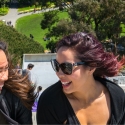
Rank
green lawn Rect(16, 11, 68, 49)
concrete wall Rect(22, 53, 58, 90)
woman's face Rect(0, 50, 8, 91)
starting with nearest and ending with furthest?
woman's face Rect(0, 50, 8, 91) → concrete wall Rect(22, 53, 58, 90) → green lawn Rect(16, 11, 68, 49)

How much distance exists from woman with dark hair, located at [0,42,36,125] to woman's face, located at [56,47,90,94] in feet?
1.07

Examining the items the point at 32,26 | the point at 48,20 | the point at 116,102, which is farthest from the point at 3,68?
the point at 32,26

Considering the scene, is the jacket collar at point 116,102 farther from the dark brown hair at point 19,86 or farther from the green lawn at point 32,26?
the green lawn at point 32,26

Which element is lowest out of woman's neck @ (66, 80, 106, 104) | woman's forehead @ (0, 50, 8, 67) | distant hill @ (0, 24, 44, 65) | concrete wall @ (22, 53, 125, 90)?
concrete wall @ (22, 53, 125, 90)

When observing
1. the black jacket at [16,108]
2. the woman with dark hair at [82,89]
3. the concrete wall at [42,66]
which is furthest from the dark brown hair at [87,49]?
the concrete wall at [42,66]

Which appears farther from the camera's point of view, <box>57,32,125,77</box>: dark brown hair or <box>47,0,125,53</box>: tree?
<box>47,0,125,53</box>: tree

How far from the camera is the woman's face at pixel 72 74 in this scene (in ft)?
5.97

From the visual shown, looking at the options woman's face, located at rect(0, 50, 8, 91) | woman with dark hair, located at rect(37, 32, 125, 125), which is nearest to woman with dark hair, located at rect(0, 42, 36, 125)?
woman's face, located at rect(0, 50, 8, 91)

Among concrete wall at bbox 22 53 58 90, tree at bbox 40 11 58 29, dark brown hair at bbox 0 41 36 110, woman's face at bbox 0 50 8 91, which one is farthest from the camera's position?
tree at bbox 40 11 58 29

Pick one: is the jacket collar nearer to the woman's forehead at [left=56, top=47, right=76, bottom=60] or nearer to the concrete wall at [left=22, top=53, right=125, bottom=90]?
the woman's forehead at [left=56, top=47, right=76, bottom=60]

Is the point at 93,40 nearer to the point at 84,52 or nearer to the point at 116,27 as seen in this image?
the point at 84,52

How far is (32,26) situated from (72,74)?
→ 86.0ft

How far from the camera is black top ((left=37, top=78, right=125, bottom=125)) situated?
186 cm

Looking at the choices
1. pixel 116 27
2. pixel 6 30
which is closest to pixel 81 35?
pixel 6 30
